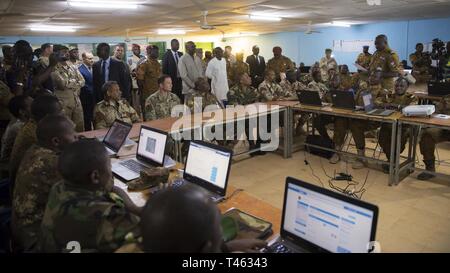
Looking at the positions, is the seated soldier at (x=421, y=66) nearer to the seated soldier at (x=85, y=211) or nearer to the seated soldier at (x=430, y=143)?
the seated soldier at (x=430, y=143)

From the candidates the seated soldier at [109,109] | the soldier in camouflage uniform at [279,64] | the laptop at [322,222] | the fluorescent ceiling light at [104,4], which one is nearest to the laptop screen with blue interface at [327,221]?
the laptop at [322,222]

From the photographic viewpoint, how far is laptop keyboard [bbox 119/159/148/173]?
8.58ft

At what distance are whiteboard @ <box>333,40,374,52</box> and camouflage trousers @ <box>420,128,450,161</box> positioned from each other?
8276 mm

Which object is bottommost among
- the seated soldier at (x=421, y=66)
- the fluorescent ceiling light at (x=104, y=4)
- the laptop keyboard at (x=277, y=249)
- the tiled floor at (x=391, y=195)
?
the tiled floor at (x=391, y=195)

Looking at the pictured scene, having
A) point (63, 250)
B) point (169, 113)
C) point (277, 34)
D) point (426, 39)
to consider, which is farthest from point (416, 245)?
point (277, 34)

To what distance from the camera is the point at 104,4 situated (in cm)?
524

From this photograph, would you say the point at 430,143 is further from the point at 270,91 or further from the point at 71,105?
the point at 71,105

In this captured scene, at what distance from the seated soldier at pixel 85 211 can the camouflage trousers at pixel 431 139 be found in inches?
153

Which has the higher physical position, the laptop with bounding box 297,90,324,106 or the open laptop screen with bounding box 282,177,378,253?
the laptop with bounding box 297,90,324,106

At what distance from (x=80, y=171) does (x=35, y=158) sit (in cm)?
61

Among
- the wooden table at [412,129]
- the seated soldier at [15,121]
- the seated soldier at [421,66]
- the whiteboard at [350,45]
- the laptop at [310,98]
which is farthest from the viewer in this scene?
the whiteboard at [350,45]

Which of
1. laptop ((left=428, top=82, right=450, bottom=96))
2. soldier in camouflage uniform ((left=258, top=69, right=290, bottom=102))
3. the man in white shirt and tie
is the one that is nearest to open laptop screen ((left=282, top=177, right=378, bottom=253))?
soldier in camouflage uniform ((left=258, top=69, right=290, bottom=102))

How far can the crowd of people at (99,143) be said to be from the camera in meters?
0.96

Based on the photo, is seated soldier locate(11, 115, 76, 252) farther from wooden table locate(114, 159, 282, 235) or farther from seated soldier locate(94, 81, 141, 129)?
seated soldier locate(94, 81, 141, 129)
